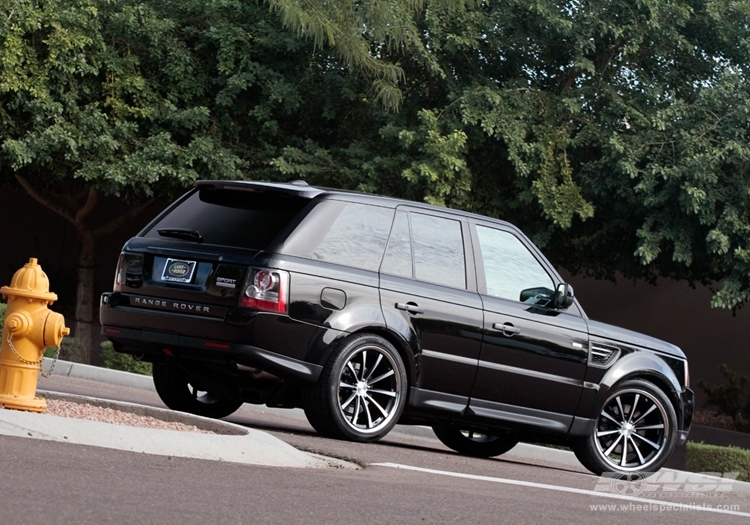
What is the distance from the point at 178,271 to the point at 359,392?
58.2 inches

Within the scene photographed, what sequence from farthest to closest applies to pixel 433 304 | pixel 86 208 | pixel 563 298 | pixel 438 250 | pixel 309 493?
pixel 86 208, pixel 563 298, pixel 438 250, pixel 433 304, pixel 309 493

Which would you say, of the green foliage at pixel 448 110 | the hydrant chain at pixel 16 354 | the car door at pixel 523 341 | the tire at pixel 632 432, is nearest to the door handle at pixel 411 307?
the car door at pixel 523 341

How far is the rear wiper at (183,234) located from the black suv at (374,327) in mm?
12

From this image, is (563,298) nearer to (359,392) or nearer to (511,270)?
(511,270)

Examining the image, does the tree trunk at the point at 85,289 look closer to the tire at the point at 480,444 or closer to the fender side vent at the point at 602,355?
the tire at the point at 480,444

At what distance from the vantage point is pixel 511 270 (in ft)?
30.8

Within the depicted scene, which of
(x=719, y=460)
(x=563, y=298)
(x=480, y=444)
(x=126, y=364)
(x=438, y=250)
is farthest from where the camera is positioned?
(x=126, y=364)

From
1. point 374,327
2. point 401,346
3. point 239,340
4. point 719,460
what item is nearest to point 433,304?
point 401,346

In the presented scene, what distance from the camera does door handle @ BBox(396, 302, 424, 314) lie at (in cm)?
848

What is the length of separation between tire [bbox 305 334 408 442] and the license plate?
3.64ft

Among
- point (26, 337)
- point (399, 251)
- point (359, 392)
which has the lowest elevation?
point (359, 392)

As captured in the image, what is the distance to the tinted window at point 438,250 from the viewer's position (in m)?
8.87

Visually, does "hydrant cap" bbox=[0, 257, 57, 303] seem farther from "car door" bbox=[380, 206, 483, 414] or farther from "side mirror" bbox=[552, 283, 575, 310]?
"side mirror" bbox=[552, 283, 575, 310]

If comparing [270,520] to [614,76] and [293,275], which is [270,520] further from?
[614,76]
